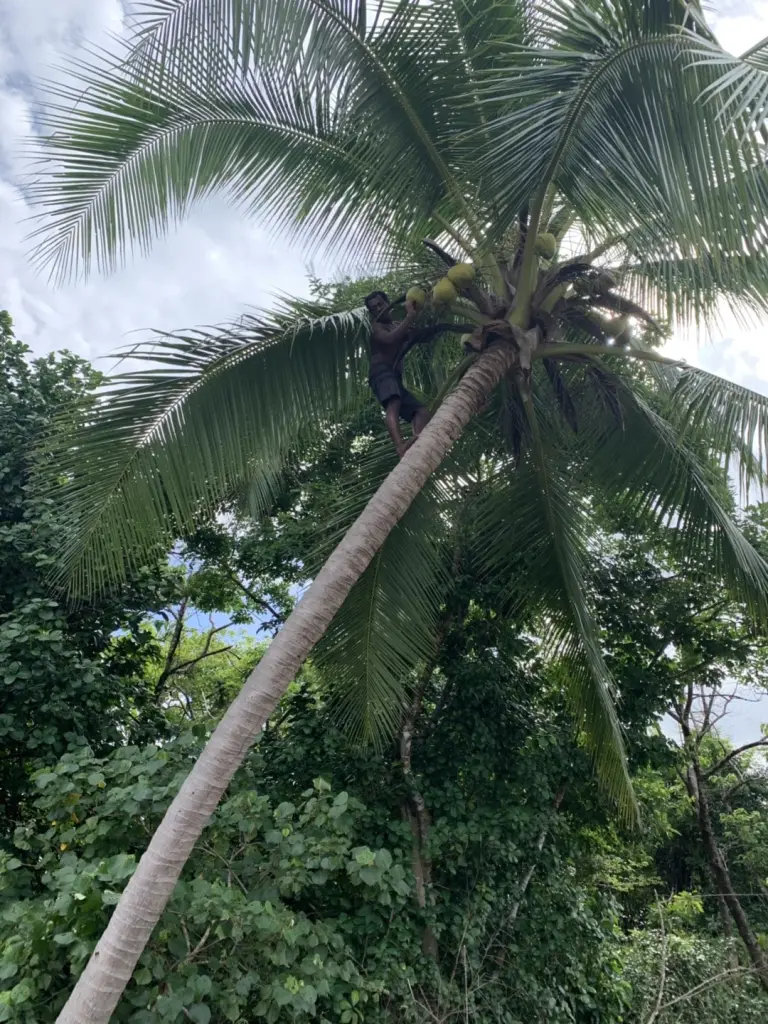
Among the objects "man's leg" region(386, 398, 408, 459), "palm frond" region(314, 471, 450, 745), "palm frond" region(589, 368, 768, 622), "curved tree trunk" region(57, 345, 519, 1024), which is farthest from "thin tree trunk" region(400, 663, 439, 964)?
"curved tree trunk" region(57, 345, 519, 1024)

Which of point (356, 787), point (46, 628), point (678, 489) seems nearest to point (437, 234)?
point (678, 489)

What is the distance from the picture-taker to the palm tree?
9.71 feet

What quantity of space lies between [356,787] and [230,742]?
367 cm

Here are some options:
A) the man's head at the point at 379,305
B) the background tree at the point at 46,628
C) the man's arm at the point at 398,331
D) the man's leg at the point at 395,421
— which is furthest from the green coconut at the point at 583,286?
the background tree at the point at 46,628

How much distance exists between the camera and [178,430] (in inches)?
160

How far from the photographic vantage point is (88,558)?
13.4ft

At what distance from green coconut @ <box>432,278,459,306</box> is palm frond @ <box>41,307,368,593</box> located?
29.8 inches

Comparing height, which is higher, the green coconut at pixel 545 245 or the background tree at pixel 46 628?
the green coconut at pixel 545 245

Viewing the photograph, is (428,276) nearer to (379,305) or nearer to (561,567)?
(379,305)

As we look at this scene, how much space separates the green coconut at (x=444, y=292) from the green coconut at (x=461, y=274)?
25 mm

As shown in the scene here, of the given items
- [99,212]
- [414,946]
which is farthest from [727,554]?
[99,212]

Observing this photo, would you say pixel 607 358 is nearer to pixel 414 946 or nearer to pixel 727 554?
pixel 727 554

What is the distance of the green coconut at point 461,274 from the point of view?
12.2ft

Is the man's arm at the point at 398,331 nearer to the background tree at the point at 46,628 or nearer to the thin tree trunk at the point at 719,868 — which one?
the background tree at the point at 46,628
